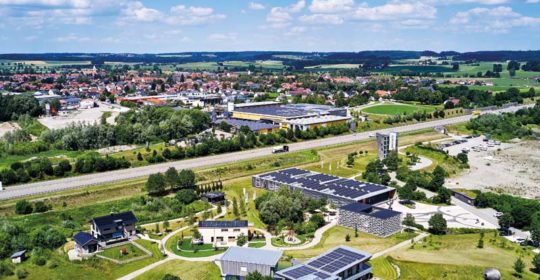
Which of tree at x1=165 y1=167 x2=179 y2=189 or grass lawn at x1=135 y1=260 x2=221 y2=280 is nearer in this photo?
grass lawn at x1=135 y1=260 x2=221 y2=280

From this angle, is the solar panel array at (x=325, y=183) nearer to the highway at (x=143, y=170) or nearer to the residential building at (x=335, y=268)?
the highway at (x=143, y=170)

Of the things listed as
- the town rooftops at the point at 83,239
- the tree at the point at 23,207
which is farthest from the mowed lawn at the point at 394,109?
the town rooftops at the point at 83,239

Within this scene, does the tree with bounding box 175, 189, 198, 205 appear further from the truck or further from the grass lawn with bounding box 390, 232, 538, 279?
the truck

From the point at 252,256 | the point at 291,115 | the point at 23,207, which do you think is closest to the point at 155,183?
the point at 23,207

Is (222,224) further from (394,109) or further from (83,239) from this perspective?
(394,109)

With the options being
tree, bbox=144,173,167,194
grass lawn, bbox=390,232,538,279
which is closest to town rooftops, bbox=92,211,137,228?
tree, bbox=144,173,167,194

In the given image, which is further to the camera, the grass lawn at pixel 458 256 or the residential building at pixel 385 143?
the residential building at pixel 385 143
